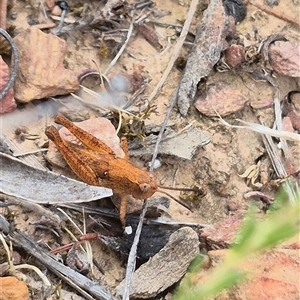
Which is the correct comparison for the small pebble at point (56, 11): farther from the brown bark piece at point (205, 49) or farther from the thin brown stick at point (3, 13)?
the brown bark piece at point (205, 49)

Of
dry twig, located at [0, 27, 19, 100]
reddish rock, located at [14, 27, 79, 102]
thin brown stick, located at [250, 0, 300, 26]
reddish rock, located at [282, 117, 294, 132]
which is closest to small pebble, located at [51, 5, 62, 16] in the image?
reddish rock, located at [14, 27, 79, 102]

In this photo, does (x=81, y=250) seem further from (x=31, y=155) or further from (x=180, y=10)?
(x=180, y=10)

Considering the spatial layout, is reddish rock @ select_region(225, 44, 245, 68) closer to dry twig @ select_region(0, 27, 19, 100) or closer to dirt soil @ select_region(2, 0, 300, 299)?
dirt soil @ select_region(2, 0, 300, 299)

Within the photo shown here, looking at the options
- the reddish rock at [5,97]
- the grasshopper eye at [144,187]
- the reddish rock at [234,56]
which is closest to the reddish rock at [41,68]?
the reddish rock at [5,97]

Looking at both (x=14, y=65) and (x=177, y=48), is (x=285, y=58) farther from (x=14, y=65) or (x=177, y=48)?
(x=14, y=65)

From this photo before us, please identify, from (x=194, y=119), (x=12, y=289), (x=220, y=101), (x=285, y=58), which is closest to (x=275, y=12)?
(x=285, y=58)

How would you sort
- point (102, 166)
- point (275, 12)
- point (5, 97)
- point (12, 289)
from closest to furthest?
point (12, 289), point (102, 166), point (5, 97), point (275, 12)

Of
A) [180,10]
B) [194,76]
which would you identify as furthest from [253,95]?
[180,10]
